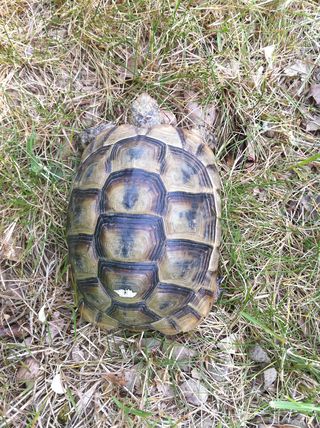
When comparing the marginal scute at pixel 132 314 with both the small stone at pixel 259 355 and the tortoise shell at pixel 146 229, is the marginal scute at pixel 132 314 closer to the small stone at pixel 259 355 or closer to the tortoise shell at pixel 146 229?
the tortoise shell at pixel 146 229

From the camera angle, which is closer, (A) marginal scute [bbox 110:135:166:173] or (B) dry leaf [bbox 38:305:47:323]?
(A) marginal scute [bbox 110:135:166:173]

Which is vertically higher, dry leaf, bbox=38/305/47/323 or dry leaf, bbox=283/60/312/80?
dry leaf, bbox=283/60/312/80

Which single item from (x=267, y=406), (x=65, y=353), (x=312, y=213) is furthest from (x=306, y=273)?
(x=65, y=353)

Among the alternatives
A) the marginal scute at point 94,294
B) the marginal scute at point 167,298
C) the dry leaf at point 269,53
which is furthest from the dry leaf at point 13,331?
the dry leaf at point 269,53

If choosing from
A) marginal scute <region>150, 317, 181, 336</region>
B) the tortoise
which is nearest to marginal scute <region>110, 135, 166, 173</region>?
the tortoise

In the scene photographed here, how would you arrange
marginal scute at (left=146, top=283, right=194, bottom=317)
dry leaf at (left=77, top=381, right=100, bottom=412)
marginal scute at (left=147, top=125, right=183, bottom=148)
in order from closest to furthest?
marginal scute at (left=146, top=283, right=194, bottom=317) → marginal scute at (left=147, top=125, right=183, bottom=148) → dry leaf at (left=77, top=381, right=100, bottom=412)

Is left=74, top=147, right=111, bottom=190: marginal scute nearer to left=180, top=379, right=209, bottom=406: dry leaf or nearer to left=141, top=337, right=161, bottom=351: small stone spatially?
left=141, top=337, right=161, bottom=351: small stone

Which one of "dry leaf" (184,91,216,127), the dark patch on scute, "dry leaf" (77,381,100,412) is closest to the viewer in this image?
the dark patch on scute
